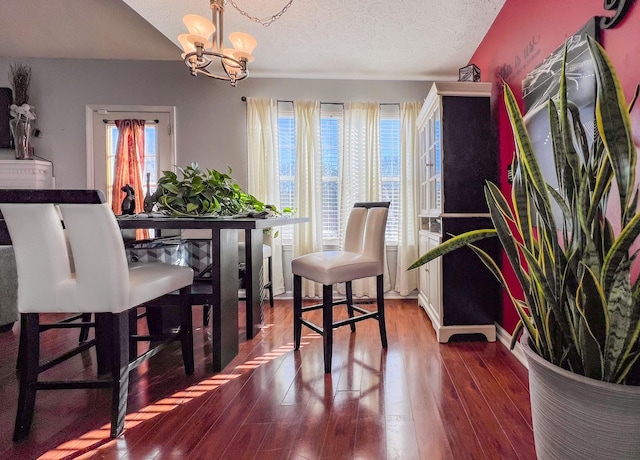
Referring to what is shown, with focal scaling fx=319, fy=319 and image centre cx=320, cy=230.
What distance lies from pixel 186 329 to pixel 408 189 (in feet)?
8.26

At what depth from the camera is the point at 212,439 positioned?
120 cm

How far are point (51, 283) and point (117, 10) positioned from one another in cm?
287

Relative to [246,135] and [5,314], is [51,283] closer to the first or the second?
[5,314]

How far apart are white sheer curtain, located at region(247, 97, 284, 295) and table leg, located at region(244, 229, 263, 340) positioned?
93 centimetres

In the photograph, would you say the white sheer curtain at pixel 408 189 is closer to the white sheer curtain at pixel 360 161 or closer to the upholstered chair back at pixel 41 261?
Result: the white sheer curtain at pixel 360 161

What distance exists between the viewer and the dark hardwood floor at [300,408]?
1.14 meters

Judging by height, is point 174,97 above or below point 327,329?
above

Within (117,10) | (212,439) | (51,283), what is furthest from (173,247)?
(117,10)

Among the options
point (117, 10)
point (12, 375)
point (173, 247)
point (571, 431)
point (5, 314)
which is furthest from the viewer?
point (117, 10)

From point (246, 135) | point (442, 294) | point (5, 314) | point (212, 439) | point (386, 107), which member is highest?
point (386, 107)

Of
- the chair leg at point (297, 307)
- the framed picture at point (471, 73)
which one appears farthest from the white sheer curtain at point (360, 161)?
the chair leg at point (297, 307)

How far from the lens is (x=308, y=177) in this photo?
131 inches

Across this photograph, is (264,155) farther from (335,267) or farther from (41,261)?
(41,261)

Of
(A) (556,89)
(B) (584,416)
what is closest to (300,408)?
(B) (584,416)
